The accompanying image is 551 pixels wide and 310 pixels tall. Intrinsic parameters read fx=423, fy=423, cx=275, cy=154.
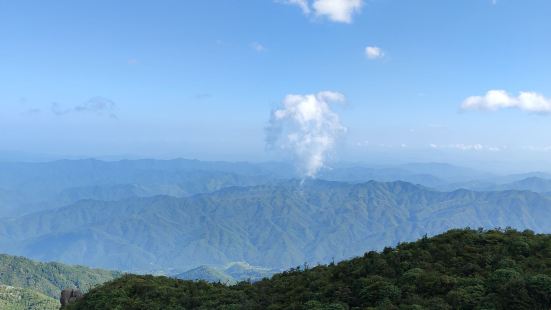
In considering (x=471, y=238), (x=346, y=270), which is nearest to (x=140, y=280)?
(x=346, y=270)

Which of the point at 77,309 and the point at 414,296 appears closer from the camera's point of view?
the point at 414,296

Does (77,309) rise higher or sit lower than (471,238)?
lower

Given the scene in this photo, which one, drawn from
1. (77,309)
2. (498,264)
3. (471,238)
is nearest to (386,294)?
(498,264)

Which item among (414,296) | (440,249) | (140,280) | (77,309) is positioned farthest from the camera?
(140,280)

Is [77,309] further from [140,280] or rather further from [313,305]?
[313,305]

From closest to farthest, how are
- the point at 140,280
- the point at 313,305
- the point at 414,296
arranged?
1. the point at 414,296
2. the point at 313,305
3. the point at 140,280

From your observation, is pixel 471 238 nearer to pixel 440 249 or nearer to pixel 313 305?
pixel 440 249
